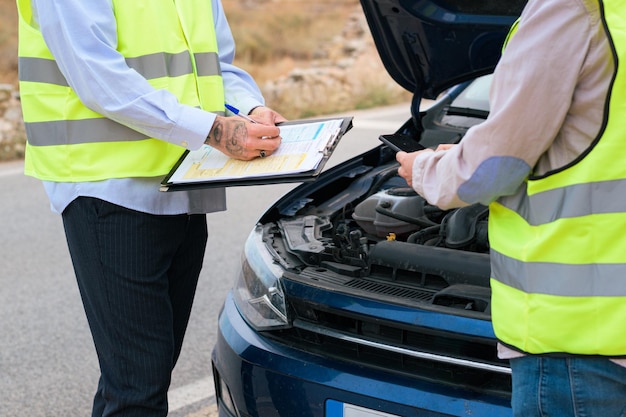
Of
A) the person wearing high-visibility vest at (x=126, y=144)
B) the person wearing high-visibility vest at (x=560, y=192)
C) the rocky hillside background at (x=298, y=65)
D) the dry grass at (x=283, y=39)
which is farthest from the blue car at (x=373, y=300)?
the dry grass at (x=283, y=39)

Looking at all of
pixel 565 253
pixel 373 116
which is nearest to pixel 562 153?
pixel 565 253

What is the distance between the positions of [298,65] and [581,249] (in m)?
15.9

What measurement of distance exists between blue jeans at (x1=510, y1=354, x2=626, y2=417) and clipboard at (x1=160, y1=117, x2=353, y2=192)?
2.65 ft

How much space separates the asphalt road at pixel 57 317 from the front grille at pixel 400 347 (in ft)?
3.90

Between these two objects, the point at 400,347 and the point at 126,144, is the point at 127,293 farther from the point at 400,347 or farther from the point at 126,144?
the point at 400,347

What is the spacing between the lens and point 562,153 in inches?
62.4

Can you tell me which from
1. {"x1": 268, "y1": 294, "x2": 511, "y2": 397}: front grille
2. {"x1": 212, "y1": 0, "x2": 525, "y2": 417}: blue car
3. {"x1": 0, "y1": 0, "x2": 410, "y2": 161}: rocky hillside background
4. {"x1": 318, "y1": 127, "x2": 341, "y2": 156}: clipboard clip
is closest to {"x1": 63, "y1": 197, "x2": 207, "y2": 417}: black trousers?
{"x1": 212, "y1": 0, "x2": 525, "y2": 417}: blue car

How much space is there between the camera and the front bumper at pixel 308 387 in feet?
6.76

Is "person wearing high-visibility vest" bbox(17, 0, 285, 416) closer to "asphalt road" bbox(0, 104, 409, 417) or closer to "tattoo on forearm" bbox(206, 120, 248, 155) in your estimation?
"tattoo on forearm" bbox(206, 120, 248, 155)

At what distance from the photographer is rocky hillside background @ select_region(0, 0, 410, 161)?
454 inches

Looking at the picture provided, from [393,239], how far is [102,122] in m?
0.96

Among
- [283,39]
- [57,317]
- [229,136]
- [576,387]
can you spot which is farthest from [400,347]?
[283,39]

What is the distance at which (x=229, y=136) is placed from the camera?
2354 mm

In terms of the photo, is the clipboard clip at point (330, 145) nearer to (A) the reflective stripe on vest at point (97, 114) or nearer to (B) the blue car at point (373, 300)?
(B) the blue car at point (373, 300)
